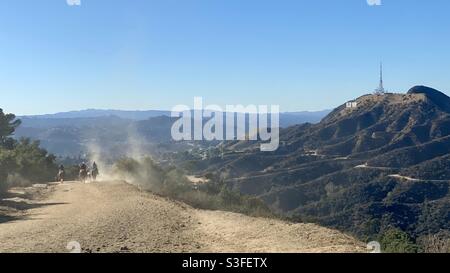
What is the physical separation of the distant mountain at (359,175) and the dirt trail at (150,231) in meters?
67.6

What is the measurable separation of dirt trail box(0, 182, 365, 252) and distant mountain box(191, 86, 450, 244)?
67.6 metres

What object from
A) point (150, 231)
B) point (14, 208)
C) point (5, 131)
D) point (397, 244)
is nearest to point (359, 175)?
point (5, 131)

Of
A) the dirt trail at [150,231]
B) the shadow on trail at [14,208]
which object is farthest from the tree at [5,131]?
the dirt trail at [150,231]

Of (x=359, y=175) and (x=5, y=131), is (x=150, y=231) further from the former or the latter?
(x=359, y=175)

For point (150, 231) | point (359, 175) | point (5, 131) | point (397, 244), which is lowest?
point (359, 175)

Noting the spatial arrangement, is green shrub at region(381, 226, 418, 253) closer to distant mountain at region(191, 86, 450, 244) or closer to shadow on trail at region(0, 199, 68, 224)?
shadow on trail at region(0, 199, 68, 224)

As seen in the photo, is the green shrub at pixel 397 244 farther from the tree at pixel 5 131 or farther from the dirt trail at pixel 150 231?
the tree at pixel 5 131

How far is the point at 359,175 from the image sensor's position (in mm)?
145000

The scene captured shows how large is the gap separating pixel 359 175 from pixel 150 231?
136665 millimetres

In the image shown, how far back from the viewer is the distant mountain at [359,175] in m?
107

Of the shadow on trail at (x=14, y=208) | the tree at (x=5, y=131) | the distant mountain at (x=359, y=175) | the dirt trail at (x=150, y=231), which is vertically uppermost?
the tree at (x=5, y=131)

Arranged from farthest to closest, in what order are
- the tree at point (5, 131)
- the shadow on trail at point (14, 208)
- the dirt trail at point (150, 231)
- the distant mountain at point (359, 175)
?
1. the distant mountain at point (359, 175)
2. the tree at point (5, 131)
3. the shadow on trail at point (14, 208)
4. the dirt trail at point (150, 231)
